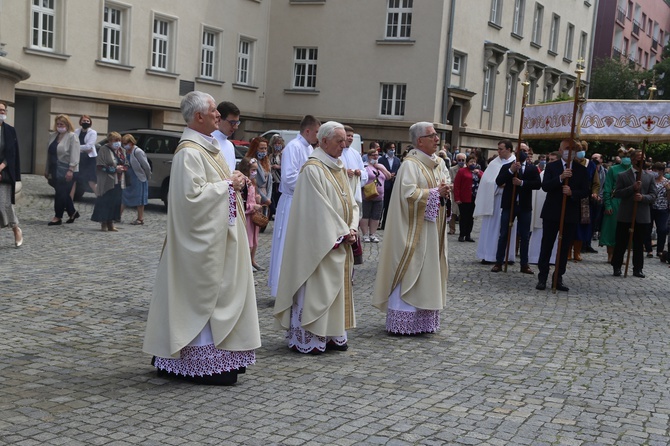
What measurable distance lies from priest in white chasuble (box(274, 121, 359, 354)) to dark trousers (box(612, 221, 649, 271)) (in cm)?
782

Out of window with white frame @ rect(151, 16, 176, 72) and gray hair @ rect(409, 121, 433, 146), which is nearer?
gray hair @ rect(409, 121, 433, 146)

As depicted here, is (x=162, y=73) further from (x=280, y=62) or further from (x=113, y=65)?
(x=280, y=62)

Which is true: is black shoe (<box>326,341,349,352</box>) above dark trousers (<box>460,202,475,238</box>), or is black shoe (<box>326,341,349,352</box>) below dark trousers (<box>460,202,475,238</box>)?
below

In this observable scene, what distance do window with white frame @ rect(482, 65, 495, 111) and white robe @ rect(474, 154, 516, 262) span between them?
78.4 feet

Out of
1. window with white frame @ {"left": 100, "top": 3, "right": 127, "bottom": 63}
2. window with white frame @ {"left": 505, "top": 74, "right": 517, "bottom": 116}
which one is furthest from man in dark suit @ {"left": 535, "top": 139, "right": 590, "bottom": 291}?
window with white frame @ {"left": 505, "top": 74, "right": 517, "bottom": 116}

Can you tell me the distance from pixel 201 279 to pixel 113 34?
22.1 metres

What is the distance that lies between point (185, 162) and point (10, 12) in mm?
18987

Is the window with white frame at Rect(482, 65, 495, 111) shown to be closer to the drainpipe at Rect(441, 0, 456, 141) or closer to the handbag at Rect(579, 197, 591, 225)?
the drainpipe at Rect(441, 0, 456, 141)

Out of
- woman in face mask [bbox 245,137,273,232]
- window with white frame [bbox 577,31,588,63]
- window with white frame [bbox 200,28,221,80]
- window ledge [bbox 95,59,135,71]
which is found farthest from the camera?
window with white frame [bbox 577,31,588,63]

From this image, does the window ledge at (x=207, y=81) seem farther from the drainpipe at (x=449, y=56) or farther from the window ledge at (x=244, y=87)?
the drainpipe at (x=449, y=56)

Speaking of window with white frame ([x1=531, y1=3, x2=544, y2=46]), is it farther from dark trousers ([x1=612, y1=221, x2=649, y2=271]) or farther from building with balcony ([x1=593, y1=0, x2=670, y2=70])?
dark trousers ([x1=612, y1=221, x2=649, y2=271])

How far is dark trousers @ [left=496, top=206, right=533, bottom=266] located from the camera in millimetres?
13438

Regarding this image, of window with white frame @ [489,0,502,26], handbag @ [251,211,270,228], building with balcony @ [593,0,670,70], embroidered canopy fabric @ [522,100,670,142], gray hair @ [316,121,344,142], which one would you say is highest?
building with balcony @ [593,0,670,70]

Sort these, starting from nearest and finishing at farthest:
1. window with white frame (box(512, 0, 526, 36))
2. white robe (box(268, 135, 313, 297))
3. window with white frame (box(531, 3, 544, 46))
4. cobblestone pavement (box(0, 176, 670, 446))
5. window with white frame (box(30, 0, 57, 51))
→ cobblestone pavement (box(0, 176, 670, 446)), white robe (box(268, 135, 313, 297)), window with white frame (box(30, 0, 57, 51)), window with white frame (box(512, 0, 526, 36)), window with white frame (box(531, 3, 544, 46))
